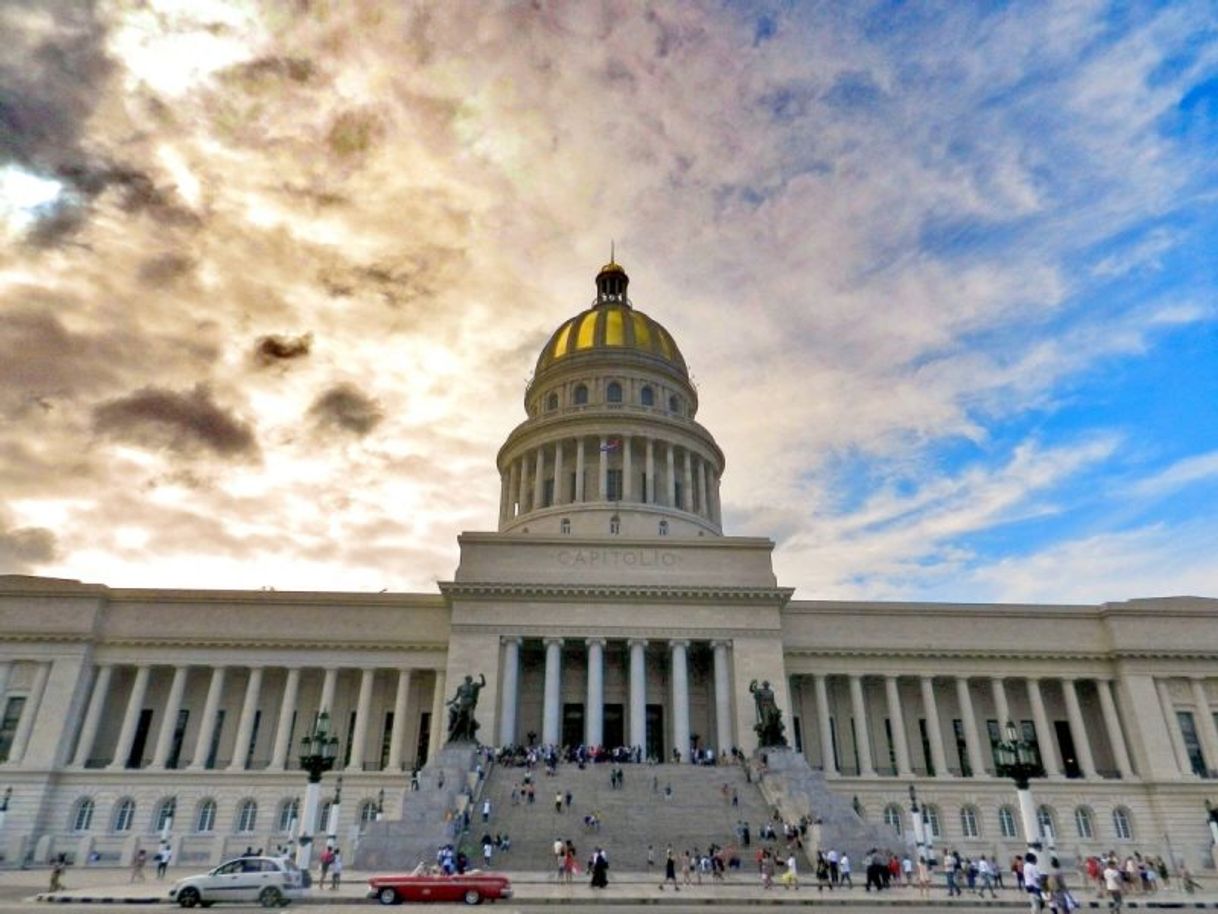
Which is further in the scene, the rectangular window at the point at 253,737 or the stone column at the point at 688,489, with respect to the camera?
the stone column at the point at 688,489

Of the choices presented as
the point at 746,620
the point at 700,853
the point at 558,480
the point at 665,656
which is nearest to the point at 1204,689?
the point at 746,620

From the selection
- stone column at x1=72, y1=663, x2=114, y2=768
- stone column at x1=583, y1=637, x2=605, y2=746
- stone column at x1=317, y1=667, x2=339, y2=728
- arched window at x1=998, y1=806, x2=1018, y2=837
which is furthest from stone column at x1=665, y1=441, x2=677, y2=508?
stone column at x1=72, y1=663, x2=114, y2=768

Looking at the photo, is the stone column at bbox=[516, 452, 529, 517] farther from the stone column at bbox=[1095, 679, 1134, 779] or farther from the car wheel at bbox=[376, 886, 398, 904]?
the car wheel at bbox=[376, 886, 398, 904]

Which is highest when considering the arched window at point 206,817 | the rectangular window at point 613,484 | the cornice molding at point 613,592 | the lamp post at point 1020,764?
the rectangular window at point 613,484

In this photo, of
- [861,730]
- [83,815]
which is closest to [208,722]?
[83,815]

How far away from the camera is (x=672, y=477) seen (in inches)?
2532

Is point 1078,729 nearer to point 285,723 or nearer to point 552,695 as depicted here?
point 552,695

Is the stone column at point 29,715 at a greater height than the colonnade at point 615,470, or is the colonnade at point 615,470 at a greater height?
the colonnade at point 615,470

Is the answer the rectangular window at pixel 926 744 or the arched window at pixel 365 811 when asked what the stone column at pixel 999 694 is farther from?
the arched window at pixel 365 811

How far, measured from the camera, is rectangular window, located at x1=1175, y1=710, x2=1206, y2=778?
47178 mm

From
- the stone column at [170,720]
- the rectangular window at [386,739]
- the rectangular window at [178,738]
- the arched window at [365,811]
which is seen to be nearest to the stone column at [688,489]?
the rectangular window at [386,739]

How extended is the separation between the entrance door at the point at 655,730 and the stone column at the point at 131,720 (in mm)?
30468

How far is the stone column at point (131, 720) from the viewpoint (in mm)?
45906

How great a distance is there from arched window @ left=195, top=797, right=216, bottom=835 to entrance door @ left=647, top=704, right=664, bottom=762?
2495 centimetres
